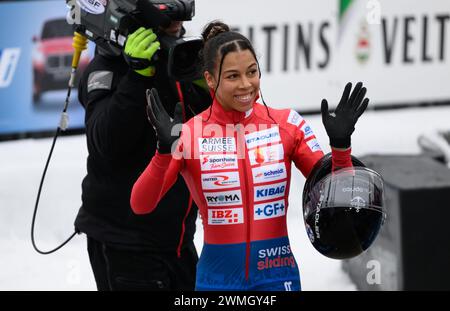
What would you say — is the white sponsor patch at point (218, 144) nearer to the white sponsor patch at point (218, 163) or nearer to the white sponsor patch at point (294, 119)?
the white sponsor patch at point (218, 163)

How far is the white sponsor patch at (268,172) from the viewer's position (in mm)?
3734

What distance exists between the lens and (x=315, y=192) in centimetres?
363

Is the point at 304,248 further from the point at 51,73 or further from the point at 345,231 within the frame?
the point at 345,231

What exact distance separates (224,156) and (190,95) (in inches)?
20.2

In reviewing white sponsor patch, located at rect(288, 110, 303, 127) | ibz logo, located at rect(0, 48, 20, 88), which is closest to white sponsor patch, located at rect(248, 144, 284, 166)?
white sponsor patch, located at rect(288, 110, 303, 127)

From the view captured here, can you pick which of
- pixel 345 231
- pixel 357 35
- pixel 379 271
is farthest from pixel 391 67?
pixel 345 231

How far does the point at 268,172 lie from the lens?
3742 mm

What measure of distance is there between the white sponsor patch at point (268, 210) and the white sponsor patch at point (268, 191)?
2cm

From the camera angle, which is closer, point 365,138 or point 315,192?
point 315,192

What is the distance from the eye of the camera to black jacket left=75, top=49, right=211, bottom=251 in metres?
4.11

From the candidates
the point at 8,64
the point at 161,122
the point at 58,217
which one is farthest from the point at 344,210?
the point at 8,64

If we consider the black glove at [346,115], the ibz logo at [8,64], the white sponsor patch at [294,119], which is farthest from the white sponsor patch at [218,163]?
the ibz logo at [8,64]

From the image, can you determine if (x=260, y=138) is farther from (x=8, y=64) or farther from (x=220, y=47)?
(x=8, y=64)

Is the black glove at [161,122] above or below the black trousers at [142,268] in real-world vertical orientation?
above
